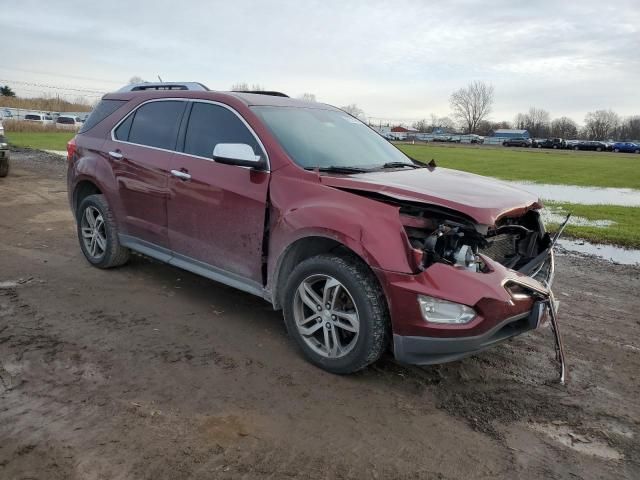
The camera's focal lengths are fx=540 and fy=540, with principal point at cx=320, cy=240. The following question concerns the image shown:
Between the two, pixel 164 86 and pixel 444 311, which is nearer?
pixel 444 311

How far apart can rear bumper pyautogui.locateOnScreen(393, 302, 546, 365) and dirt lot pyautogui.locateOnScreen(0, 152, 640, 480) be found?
0.31 meters

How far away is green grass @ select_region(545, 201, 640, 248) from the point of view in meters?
8.75

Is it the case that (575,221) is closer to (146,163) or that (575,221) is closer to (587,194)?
(587,194)

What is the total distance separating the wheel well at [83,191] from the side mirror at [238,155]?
2.41 metres

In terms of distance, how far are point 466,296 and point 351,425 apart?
101 centimetres

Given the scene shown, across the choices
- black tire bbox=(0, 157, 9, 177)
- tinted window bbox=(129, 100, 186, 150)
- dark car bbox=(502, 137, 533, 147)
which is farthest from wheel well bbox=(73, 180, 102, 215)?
dark car bbox=(502, 137, 533, 147)

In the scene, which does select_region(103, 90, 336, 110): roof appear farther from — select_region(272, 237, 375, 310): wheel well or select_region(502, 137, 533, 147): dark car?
select_region(502, 137, 533, 147): dark car

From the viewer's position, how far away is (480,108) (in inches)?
5221

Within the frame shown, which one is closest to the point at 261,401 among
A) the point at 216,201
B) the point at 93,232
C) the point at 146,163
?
the point at 216,201

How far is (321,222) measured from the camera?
366cm

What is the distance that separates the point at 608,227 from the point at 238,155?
27.1ft

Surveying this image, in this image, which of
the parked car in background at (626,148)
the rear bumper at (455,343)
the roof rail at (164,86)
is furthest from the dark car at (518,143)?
the rear bumper at (455,343)

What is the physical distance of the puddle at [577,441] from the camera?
118 inches

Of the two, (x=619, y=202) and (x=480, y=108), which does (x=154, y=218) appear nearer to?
(x=619, y=202)
